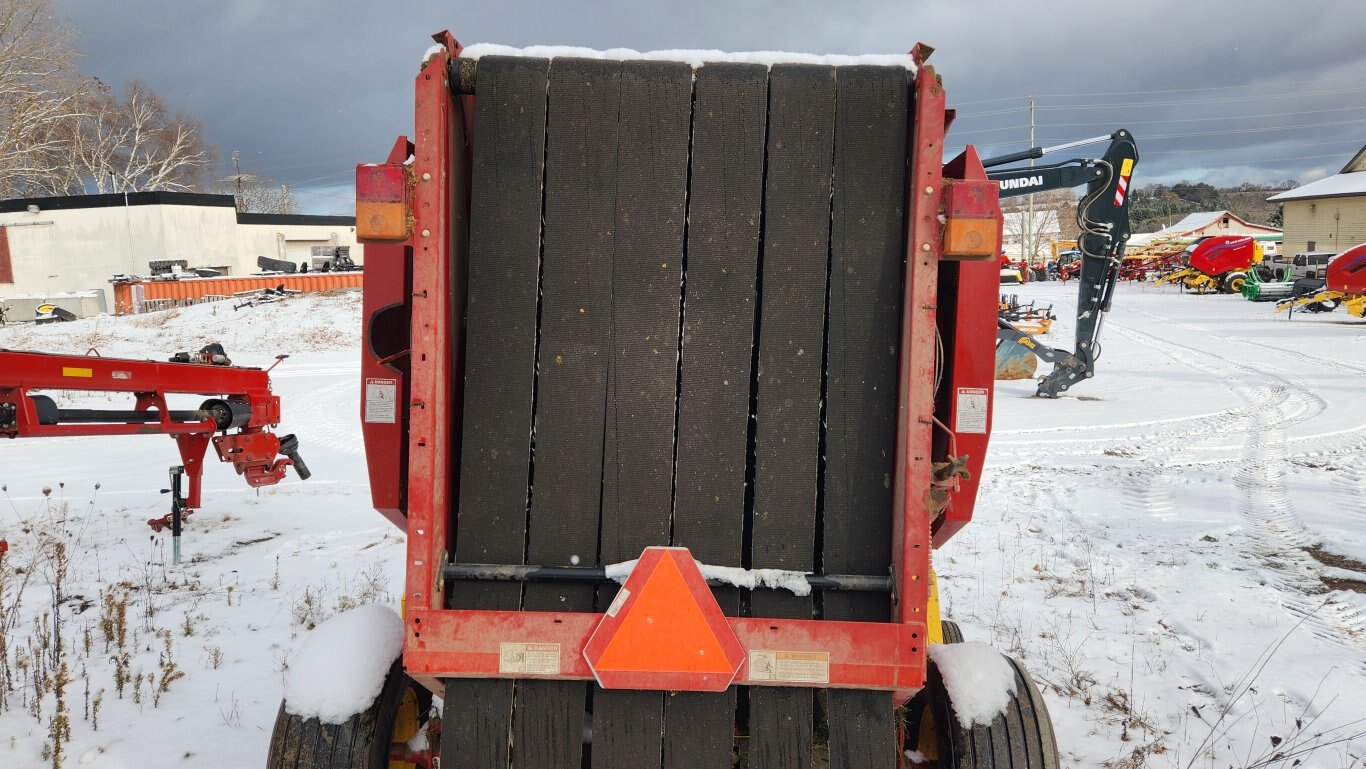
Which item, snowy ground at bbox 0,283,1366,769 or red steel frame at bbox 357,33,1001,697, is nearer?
red steel frame at bbox 357,33,1001,697

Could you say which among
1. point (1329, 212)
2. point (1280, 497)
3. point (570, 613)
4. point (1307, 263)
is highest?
point (1329, 212)

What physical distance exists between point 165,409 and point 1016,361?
509 inches

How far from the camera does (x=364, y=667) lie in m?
2.55

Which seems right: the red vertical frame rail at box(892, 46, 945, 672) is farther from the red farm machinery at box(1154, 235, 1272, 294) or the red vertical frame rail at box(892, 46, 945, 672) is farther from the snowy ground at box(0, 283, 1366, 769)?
the red farm machinery at box(1154, 235, 1272, 294)

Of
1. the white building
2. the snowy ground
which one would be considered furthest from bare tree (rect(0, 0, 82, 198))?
the snowy ground

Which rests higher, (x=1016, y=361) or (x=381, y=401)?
(x=381, y=401)

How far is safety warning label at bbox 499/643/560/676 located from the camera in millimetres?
2354

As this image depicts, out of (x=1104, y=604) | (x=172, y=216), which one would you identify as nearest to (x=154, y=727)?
(x=1104, y=604)

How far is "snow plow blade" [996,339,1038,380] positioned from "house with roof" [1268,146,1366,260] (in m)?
42.8

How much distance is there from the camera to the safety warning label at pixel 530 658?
2.35 metres

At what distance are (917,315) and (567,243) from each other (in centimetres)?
105

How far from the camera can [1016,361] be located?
14.4 meters

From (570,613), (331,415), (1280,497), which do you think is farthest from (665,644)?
(331,415)

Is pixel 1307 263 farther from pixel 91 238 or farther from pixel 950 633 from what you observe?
pixel 91 238
